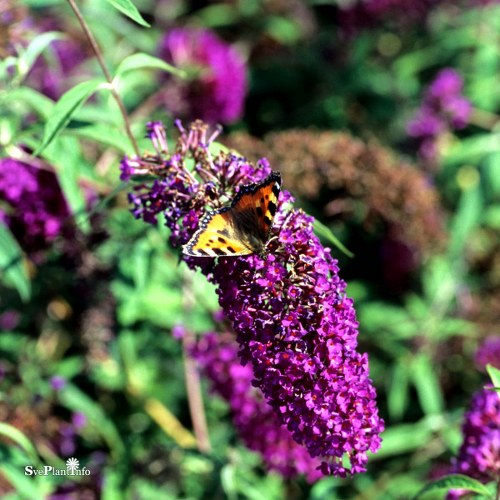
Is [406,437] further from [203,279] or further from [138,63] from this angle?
[138,63]

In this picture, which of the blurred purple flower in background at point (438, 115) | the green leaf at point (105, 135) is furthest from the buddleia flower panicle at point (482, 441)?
the blurred purple flower in background at point (438, 115)

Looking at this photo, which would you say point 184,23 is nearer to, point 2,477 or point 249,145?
point 249,145

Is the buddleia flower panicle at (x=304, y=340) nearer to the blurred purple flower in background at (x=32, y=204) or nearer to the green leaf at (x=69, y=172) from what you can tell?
the green leaf at (x=69, y=172)

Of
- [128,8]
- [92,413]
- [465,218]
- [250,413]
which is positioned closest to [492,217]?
[465,218]

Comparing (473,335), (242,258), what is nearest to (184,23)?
(473,335)

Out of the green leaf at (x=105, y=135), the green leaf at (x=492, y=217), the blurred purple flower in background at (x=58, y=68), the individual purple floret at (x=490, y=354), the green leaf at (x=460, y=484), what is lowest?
the green leaf at (x=492, y=217)

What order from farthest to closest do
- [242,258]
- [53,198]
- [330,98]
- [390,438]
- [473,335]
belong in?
[330,98] → [473,335] → [390,438] → [53,198] → [242,258]
